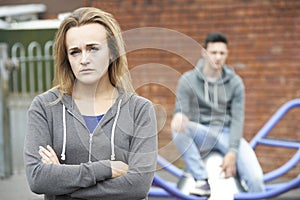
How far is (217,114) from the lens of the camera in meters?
4.86

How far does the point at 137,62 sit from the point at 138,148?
4903 mm

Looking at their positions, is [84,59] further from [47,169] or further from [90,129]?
[47,169]

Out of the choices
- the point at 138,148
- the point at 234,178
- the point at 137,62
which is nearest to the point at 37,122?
the point at 138,148

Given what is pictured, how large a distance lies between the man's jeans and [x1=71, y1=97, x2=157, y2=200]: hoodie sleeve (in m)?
2.07

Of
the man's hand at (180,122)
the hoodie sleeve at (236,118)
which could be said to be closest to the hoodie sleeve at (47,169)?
the man's hand at (180,122)

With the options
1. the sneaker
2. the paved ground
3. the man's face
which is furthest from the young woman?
the paved ground

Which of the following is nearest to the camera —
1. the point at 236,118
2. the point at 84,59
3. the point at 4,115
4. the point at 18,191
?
the point at 84,59

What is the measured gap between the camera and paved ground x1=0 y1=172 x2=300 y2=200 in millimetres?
6293

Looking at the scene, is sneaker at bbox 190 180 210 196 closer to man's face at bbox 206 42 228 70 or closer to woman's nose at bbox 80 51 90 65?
man's face at bbox 206 42 228 70

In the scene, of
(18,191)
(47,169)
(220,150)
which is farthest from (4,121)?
(47,169)

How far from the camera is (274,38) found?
279 inches

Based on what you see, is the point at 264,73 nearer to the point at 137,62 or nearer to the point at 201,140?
the point at 137,62

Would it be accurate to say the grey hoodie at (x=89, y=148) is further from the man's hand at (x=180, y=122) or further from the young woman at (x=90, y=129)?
the man's hand at (x=180, y=122)

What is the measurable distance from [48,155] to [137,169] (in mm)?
336
